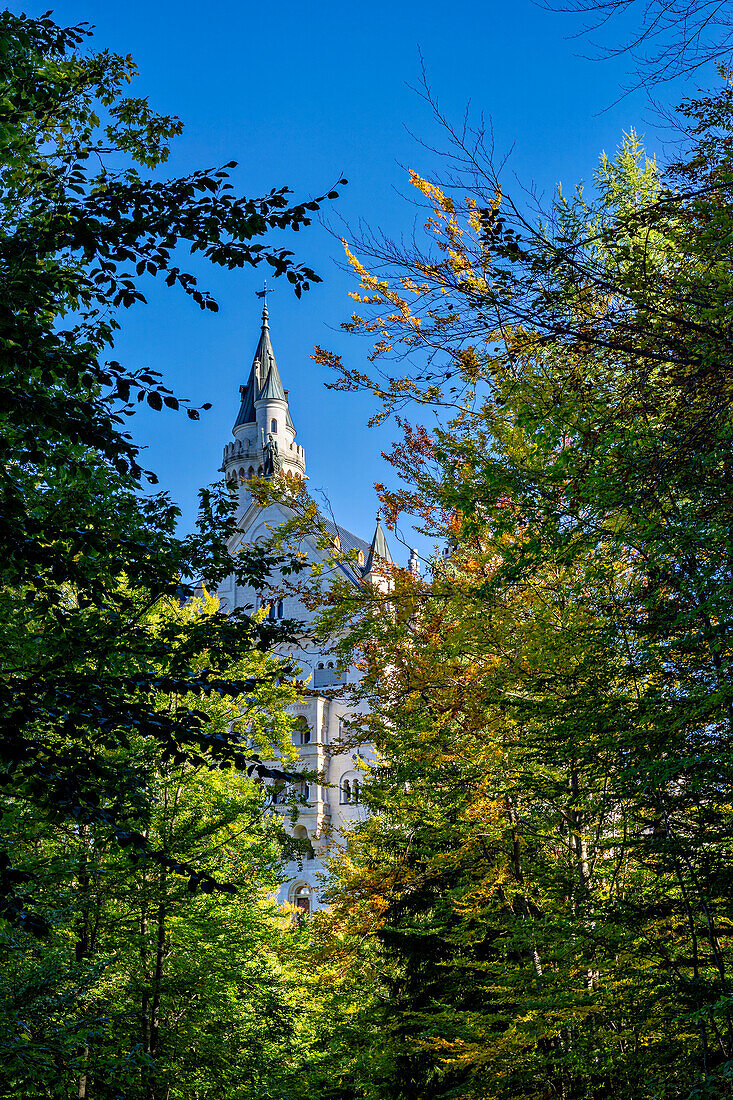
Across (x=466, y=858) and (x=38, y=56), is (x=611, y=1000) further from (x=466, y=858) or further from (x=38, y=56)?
(x=38, y=56)

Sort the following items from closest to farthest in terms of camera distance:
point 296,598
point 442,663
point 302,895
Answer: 1. point 442,663
2. point 302,895
3. point 296,598

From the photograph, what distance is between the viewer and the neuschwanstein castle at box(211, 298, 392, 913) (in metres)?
49.0

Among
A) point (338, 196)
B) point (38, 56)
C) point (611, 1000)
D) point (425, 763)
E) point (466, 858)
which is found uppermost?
point (38, 56)

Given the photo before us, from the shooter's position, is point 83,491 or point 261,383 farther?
point 261,383

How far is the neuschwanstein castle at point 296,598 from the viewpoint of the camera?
161ft

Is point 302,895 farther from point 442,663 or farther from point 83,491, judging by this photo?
point 83,491

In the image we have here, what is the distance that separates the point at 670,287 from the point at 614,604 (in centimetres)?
299

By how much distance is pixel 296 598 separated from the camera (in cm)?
5609

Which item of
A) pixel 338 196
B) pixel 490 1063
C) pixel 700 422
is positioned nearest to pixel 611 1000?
pixel 490 1063

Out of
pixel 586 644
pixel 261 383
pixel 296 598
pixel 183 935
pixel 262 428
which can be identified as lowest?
pixel 183 935

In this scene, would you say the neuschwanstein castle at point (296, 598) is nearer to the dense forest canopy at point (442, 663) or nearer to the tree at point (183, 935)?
the tree at point (183, 935)

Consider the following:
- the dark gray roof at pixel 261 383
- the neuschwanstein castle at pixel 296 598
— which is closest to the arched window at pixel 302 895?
the neuschwanstein castle at pixel 296 598

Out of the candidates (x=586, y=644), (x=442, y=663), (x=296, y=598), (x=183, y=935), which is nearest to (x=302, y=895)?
(x=296, y=598)

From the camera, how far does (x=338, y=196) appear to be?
5.67 m
